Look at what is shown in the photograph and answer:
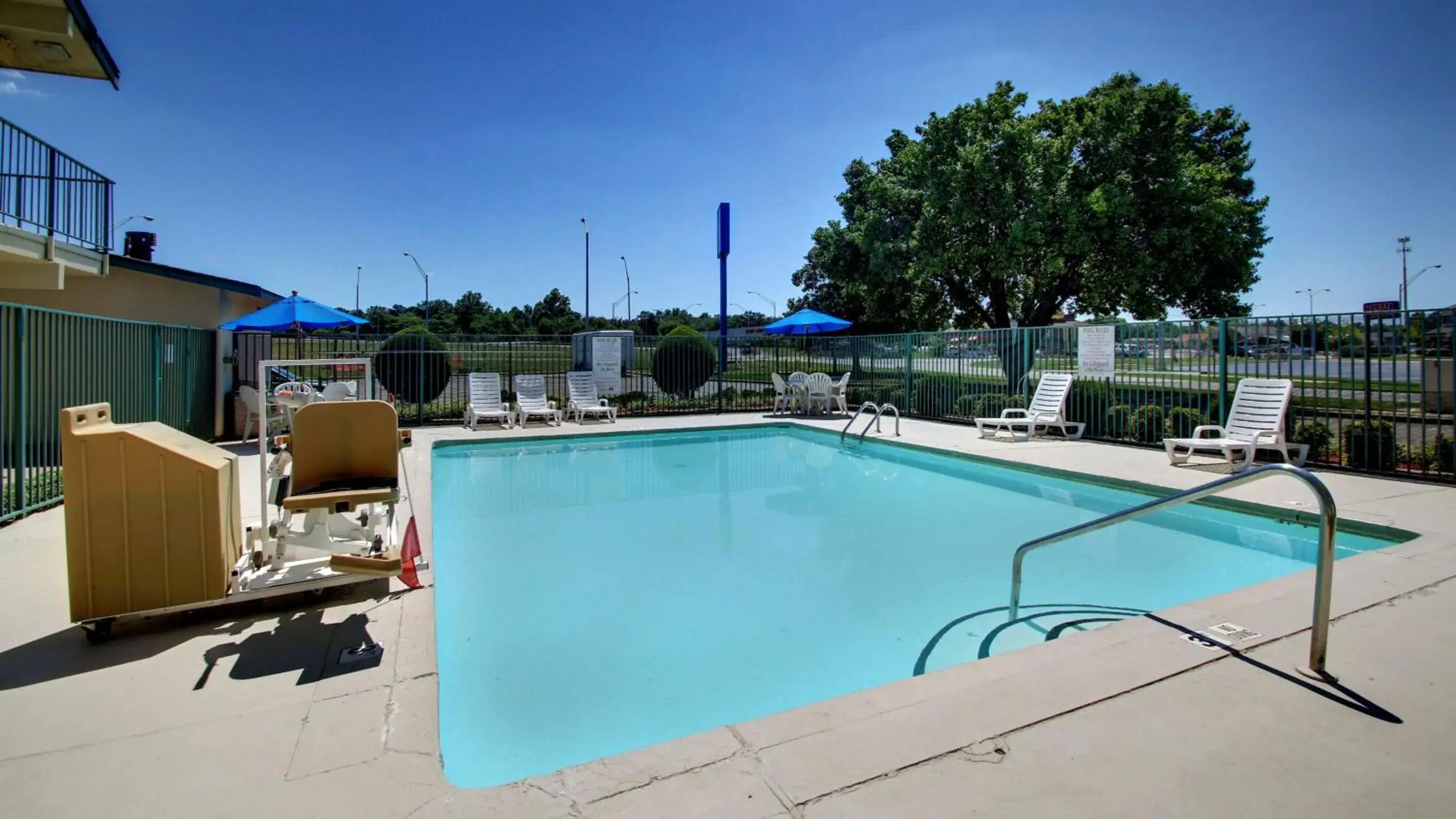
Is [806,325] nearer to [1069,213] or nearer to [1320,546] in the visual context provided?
[1069,213]

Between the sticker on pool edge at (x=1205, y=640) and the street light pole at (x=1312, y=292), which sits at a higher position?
the street light pole at (x=1312, y=292)

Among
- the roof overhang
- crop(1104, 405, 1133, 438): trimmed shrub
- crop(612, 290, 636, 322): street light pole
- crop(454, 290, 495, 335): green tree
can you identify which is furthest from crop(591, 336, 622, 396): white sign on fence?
crop(454, 290, 495, 335): green tree

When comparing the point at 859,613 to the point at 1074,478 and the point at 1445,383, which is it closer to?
the point at 1074,478

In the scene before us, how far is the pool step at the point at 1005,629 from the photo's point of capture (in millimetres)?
3645

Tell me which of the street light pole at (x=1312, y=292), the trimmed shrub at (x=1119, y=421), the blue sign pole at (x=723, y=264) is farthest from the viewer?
the street light pole at (x=1312, y=292)

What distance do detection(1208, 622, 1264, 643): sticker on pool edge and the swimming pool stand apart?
0.80m

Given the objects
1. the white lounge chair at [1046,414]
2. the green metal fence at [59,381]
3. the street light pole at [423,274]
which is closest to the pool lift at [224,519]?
the green metal fence at [59,381]

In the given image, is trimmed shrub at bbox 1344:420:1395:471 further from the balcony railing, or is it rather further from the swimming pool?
the balcony railing

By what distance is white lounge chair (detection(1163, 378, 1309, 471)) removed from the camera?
7508 millimetres

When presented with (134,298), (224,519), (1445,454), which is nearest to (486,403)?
(134,298)

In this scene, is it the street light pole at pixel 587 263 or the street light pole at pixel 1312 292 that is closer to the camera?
the street light pole at pixel 587 263

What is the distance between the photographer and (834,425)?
13211 mm

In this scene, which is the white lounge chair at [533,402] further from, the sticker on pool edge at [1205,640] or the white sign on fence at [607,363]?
the sticker on pool edge at [1205,640]

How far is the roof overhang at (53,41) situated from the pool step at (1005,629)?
7.96m
